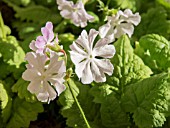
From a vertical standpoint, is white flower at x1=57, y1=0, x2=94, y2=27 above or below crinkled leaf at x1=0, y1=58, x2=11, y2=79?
above

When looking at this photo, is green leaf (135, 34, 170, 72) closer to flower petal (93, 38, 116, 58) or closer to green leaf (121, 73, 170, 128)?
green leaf (121, 73, 170, 128)

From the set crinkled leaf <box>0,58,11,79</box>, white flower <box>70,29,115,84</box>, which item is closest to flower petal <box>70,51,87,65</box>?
white flower <box>70,29,115,84</box>

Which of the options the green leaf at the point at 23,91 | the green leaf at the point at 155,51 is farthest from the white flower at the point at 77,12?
the green leaf at the point at 23,91

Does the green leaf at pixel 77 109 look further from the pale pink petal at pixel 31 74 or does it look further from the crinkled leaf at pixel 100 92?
the pale pink petal at pixel 31 74

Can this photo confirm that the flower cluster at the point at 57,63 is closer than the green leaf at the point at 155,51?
Yes

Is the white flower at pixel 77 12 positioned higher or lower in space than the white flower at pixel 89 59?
lower

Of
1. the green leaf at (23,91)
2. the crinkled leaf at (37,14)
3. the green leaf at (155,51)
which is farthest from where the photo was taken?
the crinkled leaf at (37,14)

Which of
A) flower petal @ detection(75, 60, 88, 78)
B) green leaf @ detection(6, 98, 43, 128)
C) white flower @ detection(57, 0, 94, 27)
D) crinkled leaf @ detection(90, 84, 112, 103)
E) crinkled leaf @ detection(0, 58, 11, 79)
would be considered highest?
flower petal @ detection(75, 60, 88, 78)
